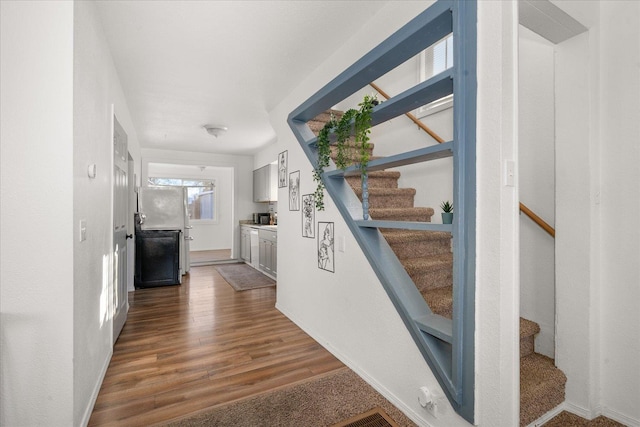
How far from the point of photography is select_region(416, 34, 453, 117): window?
2740 mm

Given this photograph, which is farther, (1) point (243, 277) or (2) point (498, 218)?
(1) point (243, 277)

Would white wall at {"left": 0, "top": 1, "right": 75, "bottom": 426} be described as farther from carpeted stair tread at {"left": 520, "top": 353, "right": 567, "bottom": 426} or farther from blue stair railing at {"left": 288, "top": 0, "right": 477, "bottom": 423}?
carpeted stair tread at {"left": 520, "top": 353, "right": 567, "bottom": 426}

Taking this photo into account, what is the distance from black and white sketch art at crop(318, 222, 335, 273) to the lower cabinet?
2.42 metres

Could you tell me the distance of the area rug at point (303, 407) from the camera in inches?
72.4

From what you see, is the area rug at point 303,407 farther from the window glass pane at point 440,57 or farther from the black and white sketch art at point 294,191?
the window glass pane at point 440,57

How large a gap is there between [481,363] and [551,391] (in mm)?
841

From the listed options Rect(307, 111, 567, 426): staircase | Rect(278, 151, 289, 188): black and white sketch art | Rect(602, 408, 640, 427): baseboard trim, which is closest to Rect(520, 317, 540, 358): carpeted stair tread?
Rect(307, 111, 567, 426): staircase

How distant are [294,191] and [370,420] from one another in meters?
2.24

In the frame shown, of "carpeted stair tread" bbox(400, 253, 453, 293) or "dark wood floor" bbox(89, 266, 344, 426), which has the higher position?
"carpeted stair tread" bbox(400, 253, 453, 293)

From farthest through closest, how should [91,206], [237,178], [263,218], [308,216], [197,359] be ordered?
[237,178] < [263,218] < [308,216] < [197,359] < [91,206]

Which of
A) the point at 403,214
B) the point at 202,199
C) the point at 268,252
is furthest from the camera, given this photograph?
the point at 202,199

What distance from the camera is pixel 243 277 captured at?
5727 millimetres

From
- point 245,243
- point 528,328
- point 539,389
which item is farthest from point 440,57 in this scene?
point 245,243

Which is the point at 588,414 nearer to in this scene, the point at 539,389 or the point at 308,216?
the point at 539,389
